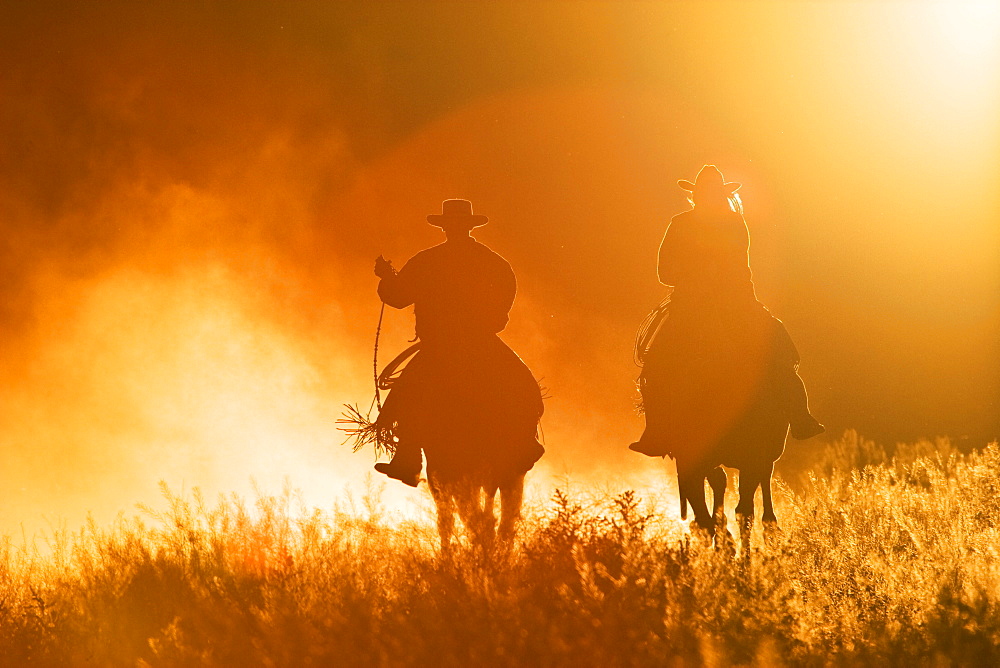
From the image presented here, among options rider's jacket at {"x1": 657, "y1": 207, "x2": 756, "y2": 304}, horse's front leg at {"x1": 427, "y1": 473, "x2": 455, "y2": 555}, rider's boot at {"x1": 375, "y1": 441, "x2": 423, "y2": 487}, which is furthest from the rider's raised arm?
rider's jacket at {"x1": 657, "y1": 207, "x2": 756, "y2": 304}

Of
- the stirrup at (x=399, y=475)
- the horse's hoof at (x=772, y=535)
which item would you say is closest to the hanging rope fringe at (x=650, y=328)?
the horse's hoof at (x=772, y=535)

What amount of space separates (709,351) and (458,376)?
6.33ft

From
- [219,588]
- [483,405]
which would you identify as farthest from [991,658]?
[219,588]

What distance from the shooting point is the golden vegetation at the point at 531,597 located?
573cm

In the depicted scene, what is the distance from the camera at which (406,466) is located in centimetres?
869

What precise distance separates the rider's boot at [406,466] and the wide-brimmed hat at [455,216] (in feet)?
5.89

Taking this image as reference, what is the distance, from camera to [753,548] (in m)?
7.09

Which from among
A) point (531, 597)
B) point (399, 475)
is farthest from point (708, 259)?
point (531, 597)

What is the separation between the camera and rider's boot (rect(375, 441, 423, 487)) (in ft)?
28.5

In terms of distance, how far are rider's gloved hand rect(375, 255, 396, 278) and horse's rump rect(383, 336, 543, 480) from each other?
2.14ft

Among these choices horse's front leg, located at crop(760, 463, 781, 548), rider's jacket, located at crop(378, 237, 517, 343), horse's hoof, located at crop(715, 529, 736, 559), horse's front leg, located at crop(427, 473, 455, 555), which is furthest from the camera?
rider's jacket, located at crop(378, 237, 517, 343)

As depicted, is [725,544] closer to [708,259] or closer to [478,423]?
[478,423]

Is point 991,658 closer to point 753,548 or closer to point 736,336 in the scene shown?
point 753,548

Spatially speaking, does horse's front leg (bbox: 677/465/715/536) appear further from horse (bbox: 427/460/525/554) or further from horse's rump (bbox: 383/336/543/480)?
horse (bbox: 427/460/525/554)
